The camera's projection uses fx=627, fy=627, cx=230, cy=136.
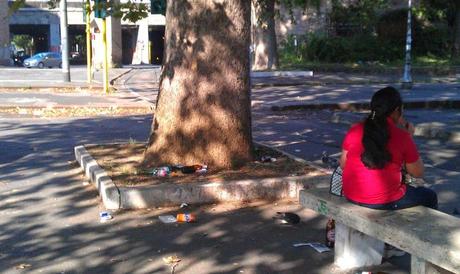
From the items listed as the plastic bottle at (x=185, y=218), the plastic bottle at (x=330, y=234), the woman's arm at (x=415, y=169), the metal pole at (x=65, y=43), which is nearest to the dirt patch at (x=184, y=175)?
the plastic bottle at (x=185, y=218)

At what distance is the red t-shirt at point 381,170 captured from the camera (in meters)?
4.51

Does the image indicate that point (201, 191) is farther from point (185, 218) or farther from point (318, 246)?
point (318, 246)

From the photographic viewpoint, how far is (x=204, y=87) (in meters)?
7.55

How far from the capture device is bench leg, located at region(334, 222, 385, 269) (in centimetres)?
483

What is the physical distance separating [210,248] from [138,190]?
1459 mm

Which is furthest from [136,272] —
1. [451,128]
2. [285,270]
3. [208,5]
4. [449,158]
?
[451,128]

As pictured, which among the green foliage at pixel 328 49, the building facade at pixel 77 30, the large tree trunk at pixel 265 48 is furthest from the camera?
the building facade at pixel 77 30

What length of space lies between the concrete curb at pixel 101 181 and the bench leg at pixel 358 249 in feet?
8.69

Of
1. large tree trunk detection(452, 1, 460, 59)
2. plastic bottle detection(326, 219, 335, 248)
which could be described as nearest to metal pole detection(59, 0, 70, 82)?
plastic bottle detection(326, 219, 335, 248)

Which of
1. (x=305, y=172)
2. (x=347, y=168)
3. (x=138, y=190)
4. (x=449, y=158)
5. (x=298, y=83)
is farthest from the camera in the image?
(x=298, y=83)

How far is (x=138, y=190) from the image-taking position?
6586 millimetres

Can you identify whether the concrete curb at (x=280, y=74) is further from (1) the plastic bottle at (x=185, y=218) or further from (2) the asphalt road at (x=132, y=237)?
(1) the plastic bottle at (x=185, y=218)

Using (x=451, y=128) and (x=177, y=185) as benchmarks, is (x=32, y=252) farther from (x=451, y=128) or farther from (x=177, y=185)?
(x=451, y=128)

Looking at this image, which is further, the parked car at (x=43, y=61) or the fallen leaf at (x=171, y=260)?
the parked car at (x=43, y=61)
